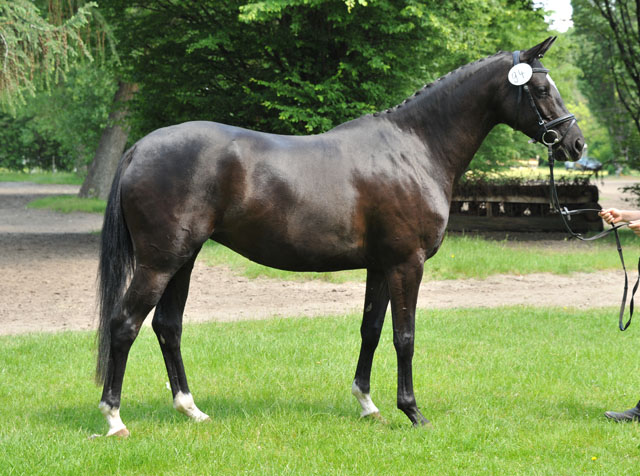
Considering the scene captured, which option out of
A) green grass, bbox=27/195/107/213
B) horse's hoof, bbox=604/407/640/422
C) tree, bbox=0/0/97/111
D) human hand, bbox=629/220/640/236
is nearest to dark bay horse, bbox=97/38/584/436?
human hand, bbox=629/220/640/236

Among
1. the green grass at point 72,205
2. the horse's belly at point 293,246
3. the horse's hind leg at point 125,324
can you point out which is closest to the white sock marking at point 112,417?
the horse's hind leg at point 125,324

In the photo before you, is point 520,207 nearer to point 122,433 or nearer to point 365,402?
point 365,402

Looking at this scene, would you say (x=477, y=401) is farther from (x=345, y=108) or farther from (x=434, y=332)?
(x=345, y=108)

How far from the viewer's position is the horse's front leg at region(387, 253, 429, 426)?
16.6 ft

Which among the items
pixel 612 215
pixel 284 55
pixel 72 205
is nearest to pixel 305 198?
pixel 612 215

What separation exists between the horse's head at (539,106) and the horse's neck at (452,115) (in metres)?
0.19

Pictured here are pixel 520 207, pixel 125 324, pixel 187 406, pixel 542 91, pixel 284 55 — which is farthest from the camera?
pixel 520 207

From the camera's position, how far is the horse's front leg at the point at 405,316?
199 inches

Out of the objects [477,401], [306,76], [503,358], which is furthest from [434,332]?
[306,76]

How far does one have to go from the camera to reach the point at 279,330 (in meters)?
8.26

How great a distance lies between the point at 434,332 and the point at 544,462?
12.3ft

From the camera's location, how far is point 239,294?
10.9 m

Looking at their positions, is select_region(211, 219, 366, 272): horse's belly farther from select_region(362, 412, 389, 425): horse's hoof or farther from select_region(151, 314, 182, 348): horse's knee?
select_region(362, 412, 389, 425): horse's hoof

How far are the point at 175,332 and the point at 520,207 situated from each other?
571 inches
